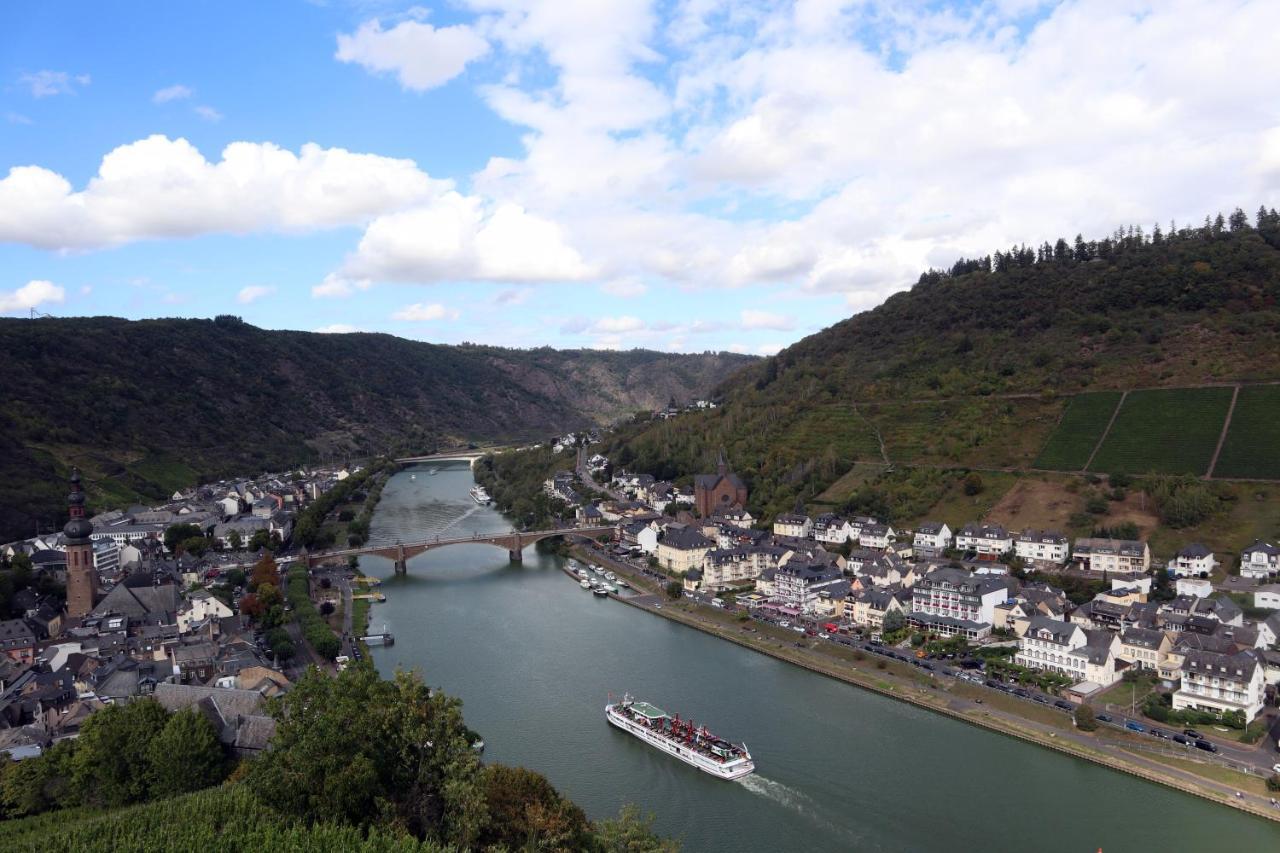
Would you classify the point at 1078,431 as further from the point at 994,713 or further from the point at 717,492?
the point at 994,713

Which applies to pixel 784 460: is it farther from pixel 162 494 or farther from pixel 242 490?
pixel 162 494

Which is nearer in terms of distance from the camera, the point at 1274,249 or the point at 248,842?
the point at 248,842

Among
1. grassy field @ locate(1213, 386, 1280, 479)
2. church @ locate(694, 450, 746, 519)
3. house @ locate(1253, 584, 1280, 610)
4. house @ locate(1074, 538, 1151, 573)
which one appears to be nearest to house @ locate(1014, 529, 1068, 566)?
house @ locate(1074, 538, 1151, 573)

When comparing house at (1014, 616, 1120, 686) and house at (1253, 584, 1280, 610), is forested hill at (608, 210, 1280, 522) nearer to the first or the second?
house at (1253, 584, 1280, 610)

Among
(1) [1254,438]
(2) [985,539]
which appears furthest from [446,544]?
→ (1) [1254,438]

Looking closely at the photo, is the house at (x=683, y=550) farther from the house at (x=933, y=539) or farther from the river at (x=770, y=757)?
the house at (x=933, y=539)

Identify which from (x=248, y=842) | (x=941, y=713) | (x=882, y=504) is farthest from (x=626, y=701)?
(x=882, y=504)
